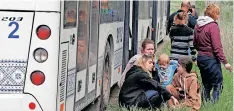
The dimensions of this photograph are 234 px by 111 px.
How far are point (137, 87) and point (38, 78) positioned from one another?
2.56 metres

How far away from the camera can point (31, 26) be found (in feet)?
20.7

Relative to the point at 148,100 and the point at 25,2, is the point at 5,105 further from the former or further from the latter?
the point at 148,100

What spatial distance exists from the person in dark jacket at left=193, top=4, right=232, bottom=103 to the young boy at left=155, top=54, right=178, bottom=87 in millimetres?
556

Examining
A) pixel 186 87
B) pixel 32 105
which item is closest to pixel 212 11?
pixel 186 87

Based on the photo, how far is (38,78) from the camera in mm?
6320

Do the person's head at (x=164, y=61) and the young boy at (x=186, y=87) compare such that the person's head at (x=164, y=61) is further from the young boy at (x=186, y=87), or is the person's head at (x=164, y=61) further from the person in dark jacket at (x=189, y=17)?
the person in dark jacket at (x=189, y=17)

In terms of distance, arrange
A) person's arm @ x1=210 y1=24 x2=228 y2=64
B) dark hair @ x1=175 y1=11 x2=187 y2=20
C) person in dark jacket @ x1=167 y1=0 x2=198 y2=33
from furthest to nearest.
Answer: person in dark jacket @ x1=167 y1=0 x2=198 y2=33 → dark hair @ x1=175 y1=11 x2=187 y2=20 → person's arm @ x1=210 y1=24 x2=228 y2=64

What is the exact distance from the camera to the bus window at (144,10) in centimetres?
1477

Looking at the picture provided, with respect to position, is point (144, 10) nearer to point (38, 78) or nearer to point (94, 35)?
point (94, 35)

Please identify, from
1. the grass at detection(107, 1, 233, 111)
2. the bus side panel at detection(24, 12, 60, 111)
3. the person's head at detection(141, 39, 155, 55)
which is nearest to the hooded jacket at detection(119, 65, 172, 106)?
the grass at detection(107, 1, 233, 111)

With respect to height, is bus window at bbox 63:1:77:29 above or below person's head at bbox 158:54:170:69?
above

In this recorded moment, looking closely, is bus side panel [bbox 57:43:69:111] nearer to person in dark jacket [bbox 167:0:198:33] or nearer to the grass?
the grass

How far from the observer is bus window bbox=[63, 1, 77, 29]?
6539 mm

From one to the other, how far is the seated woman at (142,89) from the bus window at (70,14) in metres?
1.77
